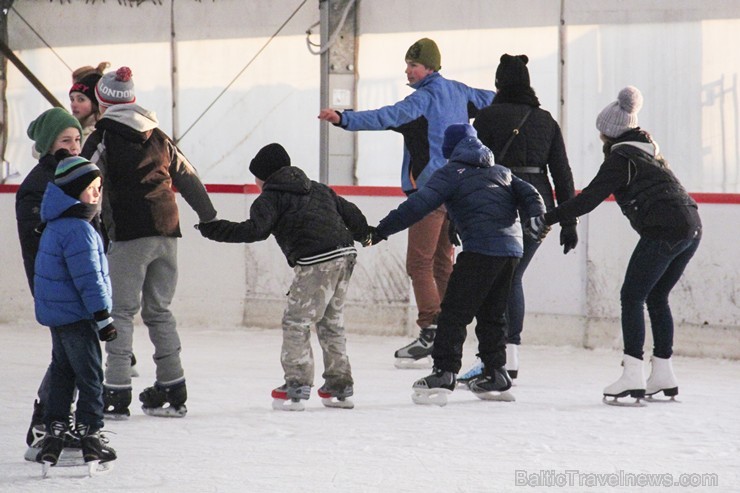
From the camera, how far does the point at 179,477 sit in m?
4.14

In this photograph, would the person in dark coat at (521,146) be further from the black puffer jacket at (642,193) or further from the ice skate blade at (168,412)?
the ice skate blade at (168,412)

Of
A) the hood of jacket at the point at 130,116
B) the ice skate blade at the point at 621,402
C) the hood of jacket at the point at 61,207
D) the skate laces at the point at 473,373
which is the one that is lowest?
the ice skate blade at the point at 621,402

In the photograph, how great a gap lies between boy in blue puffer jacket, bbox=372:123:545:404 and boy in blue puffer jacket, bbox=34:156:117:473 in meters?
1.52

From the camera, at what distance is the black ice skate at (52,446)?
4133mm

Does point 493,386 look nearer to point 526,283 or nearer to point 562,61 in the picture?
point 526,283

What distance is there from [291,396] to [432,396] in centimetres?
60

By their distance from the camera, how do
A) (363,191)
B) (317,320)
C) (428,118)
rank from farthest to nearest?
(363,191) → (428,118) → (317,320)

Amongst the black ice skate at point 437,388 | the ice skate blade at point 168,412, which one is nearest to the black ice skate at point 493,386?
the black ice skate at point 437,388

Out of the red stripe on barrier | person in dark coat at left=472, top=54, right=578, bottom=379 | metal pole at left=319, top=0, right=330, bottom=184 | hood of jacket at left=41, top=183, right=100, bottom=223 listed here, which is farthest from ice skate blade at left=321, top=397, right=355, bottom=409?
metal pole at left=319, top=0, right=330, bottom=184

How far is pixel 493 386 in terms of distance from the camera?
5578 mm

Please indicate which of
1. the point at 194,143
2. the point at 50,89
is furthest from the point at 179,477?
the point at 50,89

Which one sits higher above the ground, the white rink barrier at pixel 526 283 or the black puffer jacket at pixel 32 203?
the black puffer jacket at pixel 32 203

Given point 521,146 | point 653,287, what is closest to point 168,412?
point 521,146

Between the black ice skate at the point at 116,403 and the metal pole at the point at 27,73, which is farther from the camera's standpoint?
the metal pole at the point at 27,73
